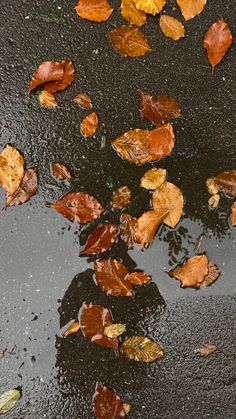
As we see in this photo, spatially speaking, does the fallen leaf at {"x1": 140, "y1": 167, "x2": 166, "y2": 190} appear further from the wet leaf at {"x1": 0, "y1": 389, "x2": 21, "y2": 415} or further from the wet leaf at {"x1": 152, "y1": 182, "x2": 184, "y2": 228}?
the wet leaf at {"x1": 0, "y1": 389, "x2": 21, "y2": 415}

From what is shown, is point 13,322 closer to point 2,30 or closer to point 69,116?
point 69,116

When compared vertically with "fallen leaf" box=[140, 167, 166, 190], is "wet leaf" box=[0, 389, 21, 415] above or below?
below

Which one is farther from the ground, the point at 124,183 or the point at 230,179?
the point at 124,183

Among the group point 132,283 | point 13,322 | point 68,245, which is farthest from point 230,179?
point 13,322

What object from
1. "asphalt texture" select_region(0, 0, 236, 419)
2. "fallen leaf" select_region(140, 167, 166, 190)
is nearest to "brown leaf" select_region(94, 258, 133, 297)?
"asphalt texture" select_region(0, 0, 236, 419)

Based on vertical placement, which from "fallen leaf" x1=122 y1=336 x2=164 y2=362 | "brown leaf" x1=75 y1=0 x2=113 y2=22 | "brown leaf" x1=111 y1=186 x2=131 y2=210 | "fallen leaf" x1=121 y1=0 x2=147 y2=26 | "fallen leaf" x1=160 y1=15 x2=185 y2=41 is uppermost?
"brown leaf" x1=75 y1=0 x2=113 y2=22

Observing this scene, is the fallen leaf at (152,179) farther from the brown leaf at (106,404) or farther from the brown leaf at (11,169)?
the brown leaf at (106,404)

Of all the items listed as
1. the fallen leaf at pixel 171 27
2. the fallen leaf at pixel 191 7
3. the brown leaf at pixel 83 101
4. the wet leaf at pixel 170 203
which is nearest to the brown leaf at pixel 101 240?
the wet leaf at pixel 170 203
